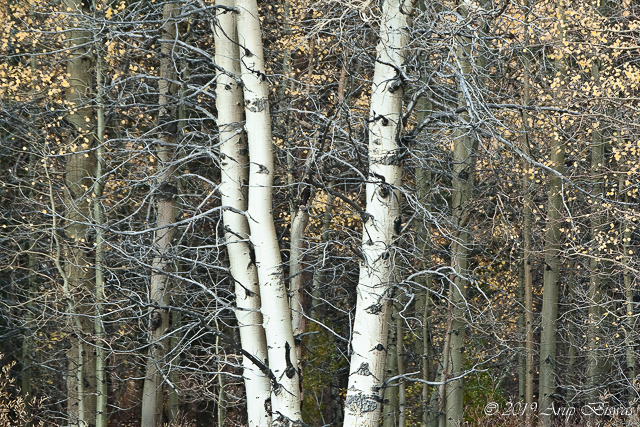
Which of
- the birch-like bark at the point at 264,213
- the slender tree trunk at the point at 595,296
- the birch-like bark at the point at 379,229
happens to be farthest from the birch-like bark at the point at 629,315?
the birch-like bark at the point at 264,213

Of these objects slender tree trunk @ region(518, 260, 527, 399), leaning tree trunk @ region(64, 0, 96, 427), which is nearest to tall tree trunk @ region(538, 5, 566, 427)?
slender tree trunk @ region(518, 260, 527, 399)

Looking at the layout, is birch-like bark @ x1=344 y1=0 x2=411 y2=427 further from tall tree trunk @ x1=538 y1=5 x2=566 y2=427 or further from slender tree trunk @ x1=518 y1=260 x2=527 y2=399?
slender tree trunk @ x1=518 y1=260 x2=527 y2=399

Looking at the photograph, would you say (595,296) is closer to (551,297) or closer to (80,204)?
(551,297)

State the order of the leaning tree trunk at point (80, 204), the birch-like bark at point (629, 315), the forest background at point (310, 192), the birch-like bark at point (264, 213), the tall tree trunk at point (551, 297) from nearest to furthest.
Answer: the forest background at point (310, 192)
the birch-like bark at point (264, 213)
the leaning tree trunk at point (80, 204)
the birch-like bark at point (629, 315)
the tall tree trunk at point (551, 297)

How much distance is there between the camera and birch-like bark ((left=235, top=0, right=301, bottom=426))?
5.01m

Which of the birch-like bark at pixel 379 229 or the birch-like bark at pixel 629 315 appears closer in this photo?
the birch-like bark at pixel 379 229

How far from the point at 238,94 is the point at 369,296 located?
228cm

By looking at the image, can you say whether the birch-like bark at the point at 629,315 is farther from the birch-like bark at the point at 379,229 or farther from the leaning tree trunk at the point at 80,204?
the leaning tree trunk at the point at 80,204

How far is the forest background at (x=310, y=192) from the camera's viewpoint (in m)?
4.60

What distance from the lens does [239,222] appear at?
5352mm

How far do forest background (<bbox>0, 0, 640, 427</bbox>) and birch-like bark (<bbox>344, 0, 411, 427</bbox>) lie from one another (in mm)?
17

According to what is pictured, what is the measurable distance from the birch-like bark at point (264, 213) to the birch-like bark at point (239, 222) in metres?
0.19

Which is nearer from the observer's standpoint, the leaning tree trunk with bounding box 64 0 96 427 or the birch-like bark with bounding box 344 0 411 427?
the birch-like bark with bounding box 344 0 411 427

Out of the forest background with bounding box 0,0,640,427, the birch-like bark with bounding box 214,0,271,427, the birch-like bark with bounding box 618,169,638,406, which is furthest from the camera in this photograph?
the birch-like bark with bounding box 618,169,638,406
